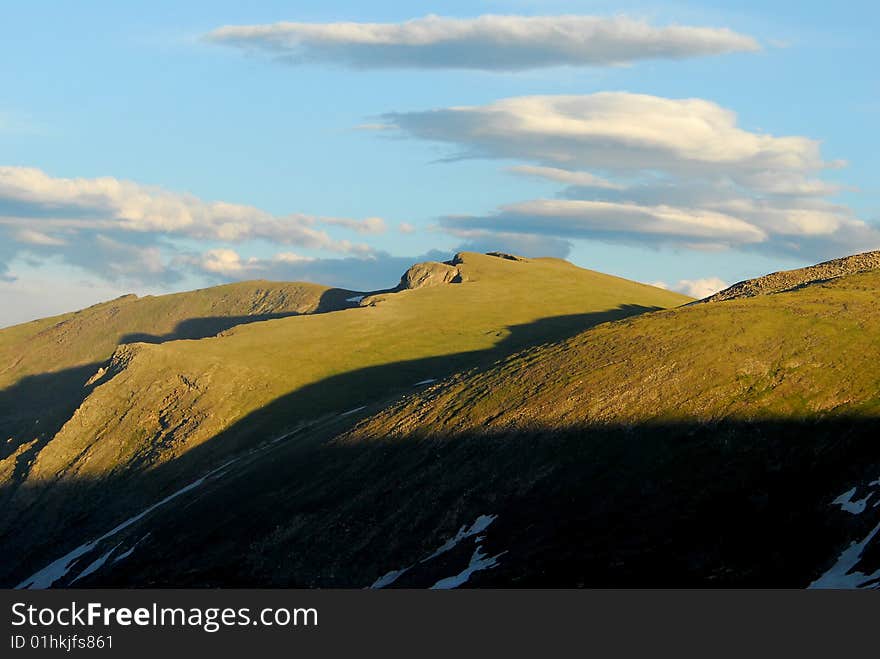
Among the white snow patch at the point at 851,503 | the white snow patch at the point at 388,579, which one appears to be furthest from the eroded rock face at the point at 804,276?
the white snow patch at the point at 851,503

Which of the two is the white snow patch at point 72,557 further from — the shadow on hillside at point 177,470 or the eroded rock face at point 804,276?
the eroded rock face at point 804,276

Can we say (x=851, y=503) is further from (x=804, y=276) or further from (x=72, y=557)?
(x=72, y=557)

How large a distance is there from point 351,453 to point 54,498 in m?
58.9

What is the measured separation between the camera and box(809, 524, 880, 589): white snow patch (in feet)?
187

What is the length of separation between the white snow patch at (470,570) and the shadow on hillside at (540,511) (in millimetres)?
841

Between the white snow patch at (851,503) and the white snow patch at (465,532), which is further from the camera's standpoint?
the white snow patch at (465,532)

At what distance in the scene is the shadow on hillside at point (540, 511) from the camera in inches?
2721

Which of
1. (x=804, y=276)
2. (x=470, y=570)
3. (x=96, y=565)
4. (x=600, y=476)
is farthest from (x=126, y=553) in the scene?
(x=804, y=276)

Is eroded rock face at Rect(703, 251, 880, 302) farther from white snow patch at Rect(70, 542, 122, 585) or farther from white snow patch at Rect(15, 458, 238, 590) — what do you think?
white snow patch at Rect(70, 542, 122, 585)

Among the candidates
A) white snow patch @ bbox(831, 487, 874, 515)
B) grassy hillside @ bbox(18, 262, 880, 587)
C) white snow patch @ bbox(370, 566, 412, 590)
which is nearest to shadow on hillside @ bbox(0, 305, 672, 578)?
grassy hillside @ bbox(18, 262, 880, 587)

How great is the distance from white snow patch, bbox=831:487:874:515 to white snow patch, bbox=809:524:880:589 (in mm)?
3822
